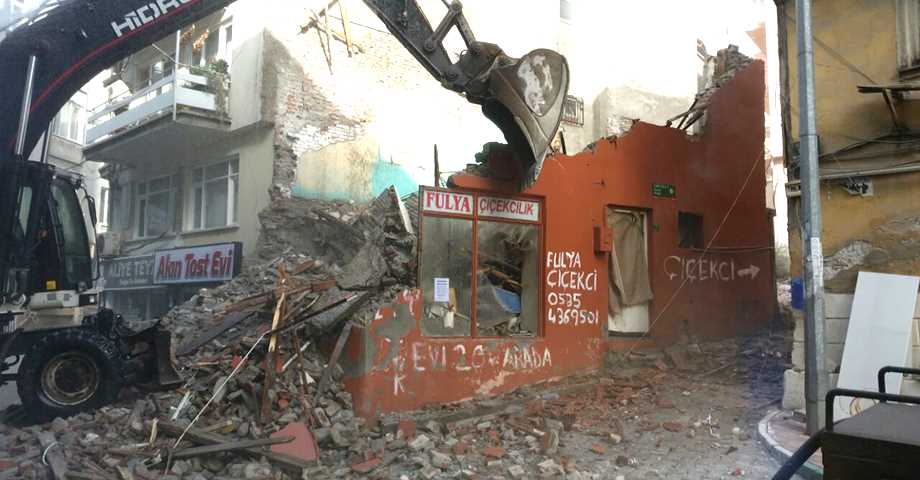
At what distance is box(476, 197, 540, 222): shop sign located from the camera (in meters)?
10.3

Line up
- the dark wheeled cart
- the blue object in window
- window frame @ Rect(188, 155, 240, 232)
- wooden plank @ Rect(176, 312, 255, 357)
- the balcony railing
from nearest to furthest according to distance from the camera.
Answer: the dark wheeled cart → wooden plank @ Rect(176, 312, 255, 357) → the blue object in window → the balcony railing → window frame @ Rect(188, 155, 240, 232)

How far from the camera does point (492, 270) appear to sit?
1055cm

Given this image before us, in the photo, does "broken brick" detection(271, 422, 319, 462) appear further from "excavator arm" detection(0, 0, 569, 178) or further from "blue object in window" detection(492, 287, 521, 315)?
"excavator arm" detection(0, 0, 569, 178)

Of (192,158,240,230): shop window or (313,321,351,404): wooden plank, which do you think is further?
(192,158,240,230): shop window

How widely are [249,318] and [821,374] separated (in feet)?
25.5

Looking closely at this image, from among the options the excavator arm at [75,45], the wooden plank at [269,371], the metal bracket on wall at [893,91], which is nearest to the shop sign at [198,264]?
the wooden plank at [269,371]

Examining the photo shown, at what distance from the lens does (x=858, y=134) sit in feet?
27.2

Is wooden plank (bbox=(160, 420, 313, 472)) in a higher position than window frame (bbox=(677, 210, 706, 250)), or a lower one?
lower

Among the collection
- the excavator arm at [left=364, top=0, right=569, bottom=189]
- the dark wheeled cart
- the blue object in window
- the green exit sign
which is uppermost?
the excavator arm at [left=364, top=0, right=569, bottom=189]

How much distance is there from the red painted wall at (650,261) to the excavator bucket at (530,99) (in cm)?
102

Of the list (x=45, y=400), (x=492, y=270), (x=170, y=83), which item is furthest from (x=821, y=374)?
(x=170, y=83)

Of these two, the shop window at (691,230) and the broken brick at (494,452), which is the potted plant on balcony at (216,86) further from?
the broken brick at (494,452)

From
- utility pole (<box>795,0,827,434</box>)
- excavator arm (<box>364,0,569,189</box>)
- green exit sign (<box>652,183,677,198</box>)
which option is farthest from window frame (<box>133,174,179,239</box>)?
utility pole (<box>795,0,827,434</box>)

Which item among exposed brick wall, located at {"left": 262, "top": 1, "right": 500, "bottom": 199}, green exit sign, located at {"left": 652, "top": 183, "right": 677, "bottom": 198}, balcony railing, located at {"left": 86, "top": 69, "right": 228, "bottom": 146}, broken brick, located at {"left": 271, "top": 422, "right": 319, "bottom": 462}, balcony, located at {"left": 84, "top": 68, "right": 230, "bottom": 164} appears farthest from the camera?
balcony, located at {"left": 84, "top": 68, "right": 230, "bottom": 164}
